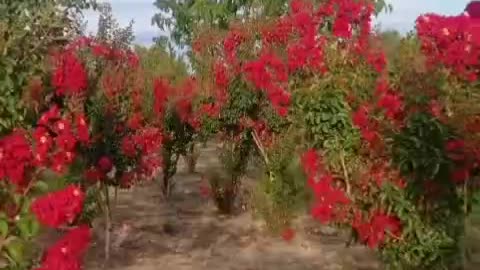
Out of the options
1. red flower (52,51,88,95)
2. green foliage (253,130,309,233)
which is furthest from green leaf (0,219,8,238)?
green foliage (253,130,309,233)

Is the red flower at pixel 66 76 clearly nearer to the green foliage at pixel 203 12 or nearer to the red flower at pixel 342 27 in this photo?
the red flower at pixel 342 27

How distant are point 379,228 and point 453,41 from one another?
1.36 m

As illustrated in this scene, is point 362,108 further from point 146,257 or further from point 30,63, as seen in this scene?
point 146,257

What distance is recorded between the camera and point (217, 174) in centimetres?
1178

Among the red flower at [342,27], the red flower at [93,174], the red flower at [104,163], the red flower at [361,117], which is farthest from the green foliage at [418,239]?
the red flower at [93,174]

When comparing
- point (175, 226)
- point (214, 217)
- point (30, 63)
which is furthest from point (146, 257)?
point (30, 63)

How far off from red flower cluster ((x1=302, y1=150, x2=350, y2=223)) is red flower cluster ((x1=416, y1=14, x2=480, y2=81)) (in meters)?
1.09

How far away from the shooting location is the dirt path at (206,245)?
8461mm

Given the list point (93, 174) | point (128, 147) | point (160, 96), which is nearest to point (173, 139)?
point (160, 96)

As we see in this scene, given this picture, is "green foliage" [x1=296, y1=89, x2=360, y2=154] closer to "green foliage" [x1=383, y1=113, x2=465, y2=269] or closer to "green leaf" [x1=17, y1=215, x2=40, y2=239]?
"green foliage" [x1=383, y1=113, x2=465, y2=269]

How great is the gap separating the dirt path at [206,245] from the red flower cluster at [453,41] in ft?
10.8

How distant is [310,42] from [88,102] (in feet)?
9.06

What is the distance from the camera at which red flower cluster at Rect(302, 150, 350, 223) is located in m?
5.64

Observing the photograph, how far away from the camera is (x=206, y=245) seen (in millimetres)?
9500
